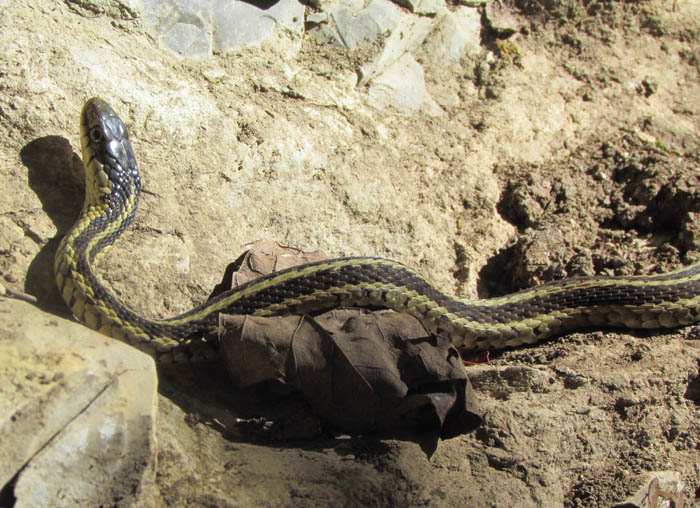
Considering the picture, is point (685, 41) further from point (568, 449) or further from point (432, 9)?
point (568, 449)

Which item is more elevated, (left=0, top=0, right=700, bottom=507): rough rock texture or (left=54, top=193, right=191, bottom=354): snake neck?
(left=0, top=0, right=700, bottom=507): rough rock texture

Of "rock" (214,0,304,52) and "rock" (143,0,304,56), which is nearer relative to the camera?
"rock" (143,0,304,56)

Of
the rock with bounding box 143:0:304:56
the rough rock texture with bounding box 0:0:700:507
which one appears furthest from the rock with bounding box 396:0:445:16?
the rock with bounding box 143:0:304:56

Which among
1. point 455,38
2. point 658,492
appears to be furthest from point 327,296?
point 455,38

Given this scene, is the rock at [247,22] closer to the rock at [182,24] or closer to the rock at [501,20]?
the rock at [182,24]

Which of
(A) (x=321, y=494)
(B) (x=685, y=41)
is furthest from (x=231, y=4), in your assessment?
(B) (x=685, y=41)

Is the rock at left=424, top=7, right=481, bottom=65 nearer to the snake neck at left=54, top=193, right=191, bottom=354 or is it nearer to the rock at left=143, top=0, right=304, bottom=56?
the rock at left=143, top=0, right=304, bottom=56

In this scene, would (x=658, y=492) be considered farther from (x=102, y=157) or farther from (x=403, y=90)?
(x=403, y=90)
